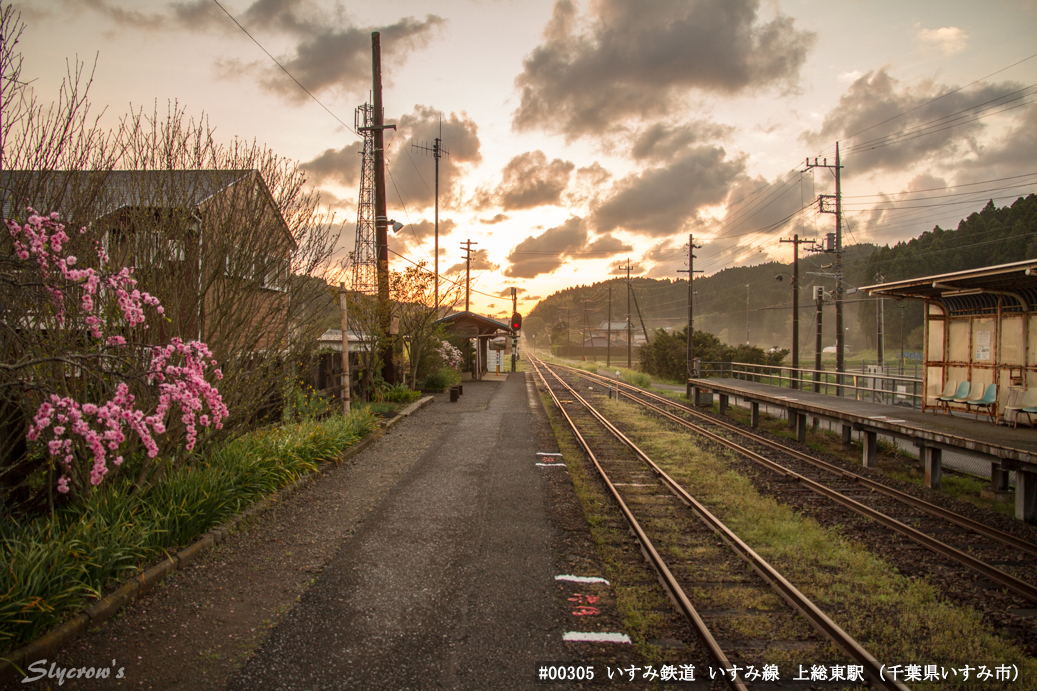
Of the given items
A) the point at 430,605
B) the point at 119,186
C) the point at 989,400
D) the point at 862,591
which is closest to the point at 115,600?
the point at 430,605

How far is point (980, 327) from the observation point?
12125 mm

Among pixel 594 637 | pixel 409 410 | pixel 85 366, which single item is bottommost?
pixel 594 637

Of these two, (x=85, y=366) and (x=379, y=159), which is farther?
(x=379, y=159)

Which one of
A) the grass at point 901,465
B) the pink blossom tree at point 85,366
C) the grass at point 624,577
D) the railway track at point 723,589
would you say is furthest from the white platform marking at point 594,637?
the grass at point 901,465

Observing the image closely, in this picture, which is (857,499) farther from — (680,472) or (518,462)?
(518,462)

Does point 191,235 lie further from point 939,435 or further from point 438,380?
point 438,380

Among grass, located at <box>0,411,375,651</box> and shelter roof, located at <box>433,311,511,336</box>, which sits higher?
shelter roof, located at <box>433,311,511,336</box>

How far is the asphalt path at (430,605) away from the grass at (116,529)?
150 centimetres

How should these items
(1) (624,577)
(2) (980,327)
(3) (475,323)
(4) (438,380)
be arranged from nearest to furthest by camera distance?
(1) (624,577), (2) (980,327), (4) (438,380), (3) (475,323)

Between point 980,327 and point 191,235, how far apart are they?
1492 cm

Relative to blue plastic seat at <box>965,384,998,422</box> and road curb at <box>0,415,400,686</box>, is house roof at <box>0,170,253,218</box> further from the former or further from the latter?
blue plastic seat at <box>965,384,998,422</box>

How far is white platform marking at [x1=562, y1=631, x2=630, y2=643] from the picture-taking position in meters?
4.39

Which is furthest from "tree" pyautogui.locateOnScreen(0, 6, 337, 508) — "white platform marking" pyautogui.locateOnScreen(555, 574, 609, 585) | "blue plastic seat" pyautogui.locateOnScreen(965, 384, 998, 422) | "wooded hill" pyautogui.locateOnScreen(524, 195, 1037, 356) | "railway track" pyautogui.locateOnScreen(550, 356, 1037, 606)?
"wooded hill" pyautogui.locateOnScreen(524, 195, 1037, 356)

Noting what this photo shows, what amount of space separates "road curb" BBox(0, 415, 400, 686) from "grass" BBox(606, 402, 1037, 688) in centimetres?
595
